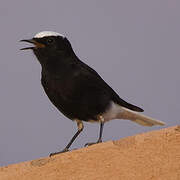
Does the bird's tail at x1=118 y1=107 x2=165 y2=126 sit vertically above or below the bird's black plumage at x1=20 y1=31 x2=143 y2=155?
below

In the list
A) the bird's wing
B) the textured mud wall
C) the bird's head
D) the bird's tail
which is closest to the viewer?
the textured mud wall

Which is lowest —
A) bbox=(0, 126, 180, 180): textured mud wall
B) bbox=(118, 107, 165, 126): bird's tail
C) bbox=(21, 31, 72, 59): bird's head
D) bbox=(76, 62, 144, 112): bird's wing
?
bbox=(118, 107, 165, 126): bird's tail

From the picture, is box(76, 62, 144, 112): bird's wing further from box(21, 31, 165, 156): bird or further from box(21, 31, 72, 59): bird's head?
box(21, 31, 72, 59): bird's head

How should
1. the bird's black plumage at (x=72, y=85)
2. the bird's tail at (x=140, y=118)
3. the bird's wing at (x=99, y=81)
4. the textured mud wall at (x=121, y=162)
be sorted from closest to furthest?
the textured mud wall at (x=121, y=162) → the bird's black plumage at (x=72, y=85) → the bird's wing at (x=99, y=81) → the bird's tail at (x=140, y=118)

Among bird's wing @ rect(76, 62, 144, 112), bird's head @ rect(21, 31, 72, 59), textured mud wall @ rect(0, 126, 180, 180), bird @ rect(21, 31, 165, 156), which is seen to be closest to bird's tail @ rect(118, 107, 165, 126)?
bird's wing @ rect(76, 62, 144, 112)

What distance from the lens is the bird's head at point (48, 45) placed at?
4344mm

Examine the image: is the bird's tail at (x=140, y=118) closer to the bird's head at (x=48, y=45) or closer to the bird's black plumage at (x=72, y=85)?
the bird's black plumage at (x=72, y=85)

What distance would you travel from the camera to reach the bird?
4.09 m

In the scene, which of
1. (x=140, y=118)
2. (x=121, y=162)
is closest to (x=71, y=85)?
(x=140, y=118)

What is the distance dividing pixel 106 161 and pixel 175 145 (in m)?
0.32

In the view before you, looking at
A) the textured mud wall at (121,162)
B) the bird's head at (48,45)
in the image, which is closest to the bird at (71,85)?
the bird's head at (48,45)

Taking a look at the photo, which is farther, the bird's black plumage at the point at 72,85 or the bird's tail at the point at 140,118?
the bird's tail at the point at 140,118

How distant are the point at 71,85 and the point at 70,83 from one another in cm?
2

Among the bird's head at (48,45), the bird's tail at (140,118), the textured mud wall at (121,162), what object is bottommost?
the bird's tail at (140,118)
